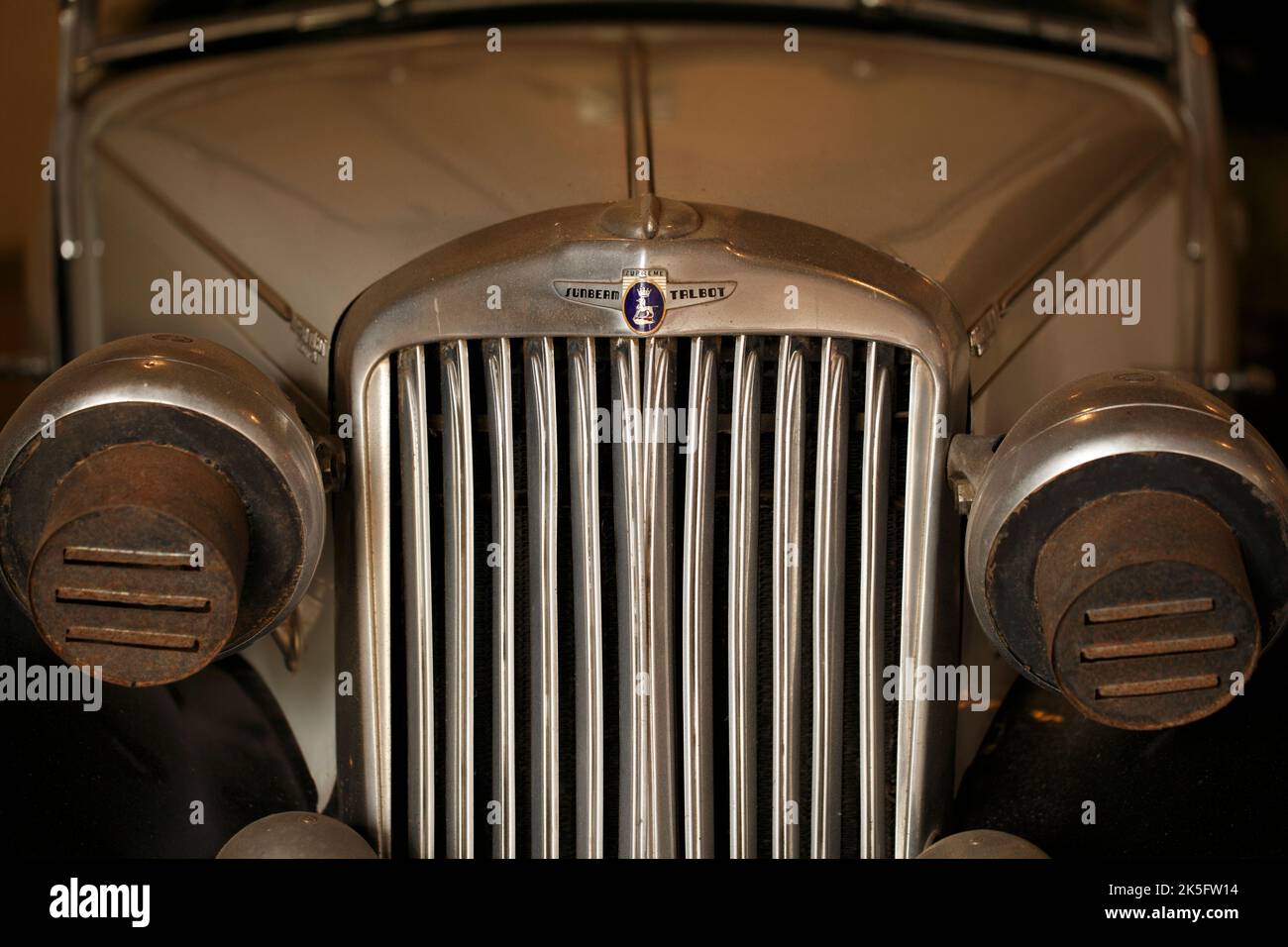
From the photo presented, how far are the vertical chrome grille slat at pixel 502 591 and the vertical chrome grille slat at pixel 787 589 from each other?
27 cm

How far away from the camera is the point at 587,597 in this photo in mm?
1555

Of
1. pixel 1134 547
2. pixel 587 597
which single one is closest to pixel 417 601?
pixel 587 597

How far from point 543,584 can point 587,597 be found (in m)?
0.05

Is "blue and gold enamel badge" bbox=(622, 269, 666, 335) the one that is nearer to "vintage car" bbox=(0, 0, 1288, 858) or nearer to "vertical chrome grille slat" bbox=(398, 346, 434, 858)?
"vintage car" bbox=(0, 0, 1288, 858)

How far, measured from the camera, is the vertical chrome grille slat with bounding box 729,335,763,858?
1.51 m

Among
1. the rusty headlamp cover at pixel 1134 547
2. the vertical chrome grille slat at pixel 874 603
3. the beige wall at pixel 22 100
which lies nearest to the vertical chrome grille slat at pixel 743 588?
the vertical chrome grille slat at pixel 874 603

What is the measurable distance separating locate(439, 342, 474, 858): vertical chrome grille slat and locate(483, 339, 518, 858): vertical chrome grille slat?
0.08 ft

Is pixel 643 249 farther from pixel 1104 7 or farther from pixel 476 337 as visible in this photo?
pixel 1104 7

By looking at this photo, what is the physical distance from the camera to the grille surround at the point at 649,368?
150 centimetres

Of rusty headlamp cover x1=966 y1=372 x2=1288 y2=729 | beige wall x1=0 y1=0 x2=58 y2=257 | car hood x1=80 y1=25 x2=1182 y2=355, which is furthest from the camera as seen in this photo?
beige wall x1=0 y1=0 x2=58 y2=257

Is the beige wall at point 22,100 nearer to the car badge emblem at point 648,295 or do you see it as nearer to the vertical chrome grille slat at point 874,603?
the car badge emblem at point 648,295

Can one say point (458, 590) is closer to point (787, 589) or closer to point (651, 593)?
point (651, 593)

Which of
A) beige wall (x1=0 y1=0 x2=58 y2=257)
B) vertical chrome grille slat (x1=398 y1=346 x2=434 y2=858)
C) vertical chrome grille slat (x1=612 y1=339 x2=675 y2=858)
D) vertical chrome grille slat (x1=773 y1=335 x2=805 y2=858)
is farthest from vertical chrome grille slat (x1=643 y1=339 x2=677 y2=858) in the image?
beige wall (x1=0 y1=0 x2=58 y2=257)
